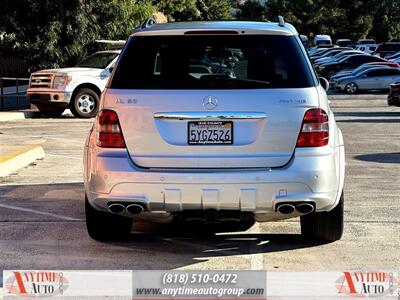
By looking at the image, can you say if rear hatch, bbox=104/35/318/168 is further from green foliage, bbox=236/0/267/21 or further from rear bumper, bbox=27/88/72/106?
green foliage, bbox=236/0/267/21

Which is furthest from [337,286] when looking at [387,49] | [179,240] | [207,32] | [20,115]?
[387,49]

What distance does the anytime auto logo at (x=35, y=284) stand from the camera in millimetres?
5371

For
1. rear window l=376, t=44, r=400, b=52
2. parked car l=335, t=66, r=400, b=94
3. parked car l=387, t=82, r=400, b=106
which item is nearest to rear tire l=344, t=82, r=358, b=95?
parked car l=335, t=66, r=400, b=94

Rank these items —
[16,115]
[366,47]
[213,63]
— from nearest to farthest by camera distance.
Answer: [213,63]
[16,115]
[366,47]

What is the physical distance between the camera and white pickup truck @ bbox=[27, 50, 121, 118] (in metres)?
20.7

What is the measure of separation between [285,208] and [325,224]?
93 cm

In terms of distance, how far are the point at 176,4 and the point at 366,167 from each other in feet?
117

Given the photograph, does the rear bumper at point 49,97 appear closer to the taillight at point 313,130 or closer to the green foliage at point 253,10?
the taillight at point 313,130

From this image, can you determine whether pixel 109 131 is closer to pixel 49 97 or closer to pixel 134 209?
pixel 134 209

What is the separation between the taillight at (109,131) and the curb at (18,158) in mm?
4834

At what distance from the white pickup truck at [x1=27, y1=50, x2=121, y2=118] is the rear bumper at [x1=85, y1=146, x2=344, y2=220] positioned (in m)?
14.6

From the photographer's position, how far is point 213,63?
6.71 metres

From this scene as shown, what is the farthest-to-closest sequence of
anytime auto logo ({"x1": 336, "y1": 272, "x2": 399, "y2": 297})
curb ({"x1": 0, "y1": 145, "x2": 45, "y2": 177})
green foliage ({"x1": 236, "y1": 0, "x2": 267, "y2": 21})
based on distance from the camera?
green foliage ({"x1": 236, "y1": 0, "x2": 267, "y2": 21}) < curb ({"x1": 0, "y1": 145, "x2": 45, "y2": 177}) < anytime auto logo ({"x1": 336, "y1": 272, "x2": 399, "y2": 297})

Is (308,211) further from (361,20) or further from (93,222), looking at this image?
(361,20)
